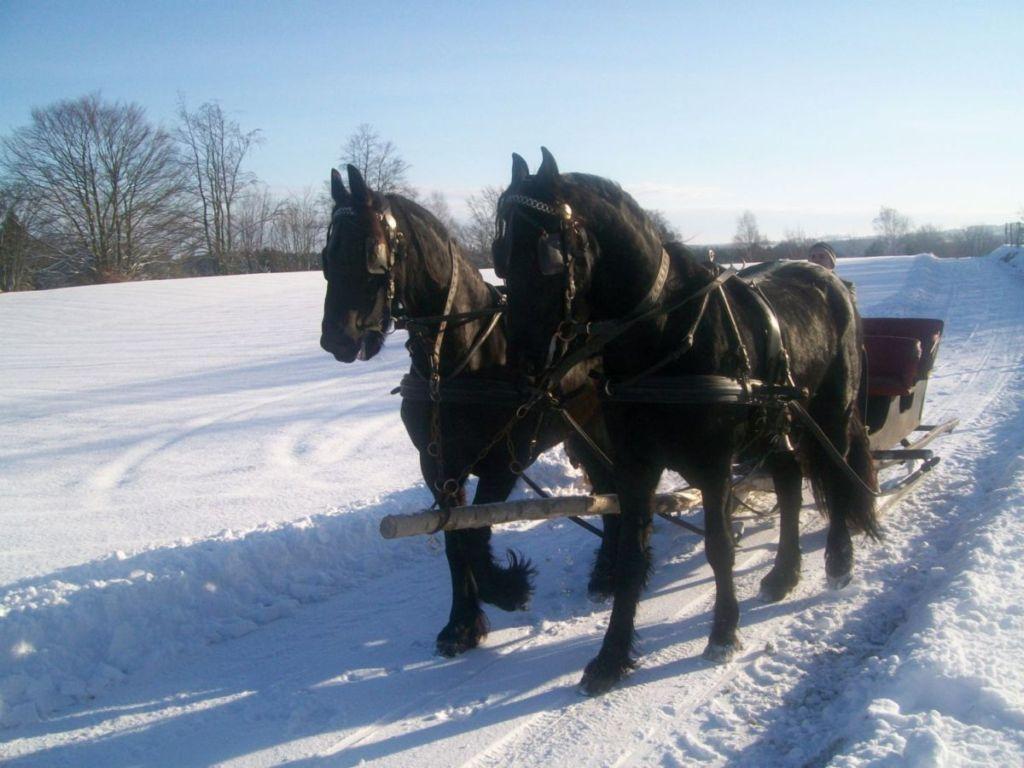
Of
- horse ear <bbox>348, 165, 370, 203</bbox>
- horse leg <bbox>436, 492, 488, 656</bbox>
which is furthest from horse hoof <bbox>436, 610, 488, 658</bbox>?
horse ear <bbox>348, 165, 370, 203</bbox>

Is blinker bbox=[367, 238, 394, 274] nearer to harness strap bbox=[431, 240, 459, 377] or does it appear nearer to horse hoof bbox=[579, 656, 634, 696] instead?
harness strap bbox=[431, 240, 459, 377]

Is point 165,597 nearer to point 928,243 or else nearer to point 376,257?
point 376,257

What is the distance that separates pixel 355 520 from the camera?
519 cm

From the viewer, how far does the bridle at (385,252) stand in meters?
3.19

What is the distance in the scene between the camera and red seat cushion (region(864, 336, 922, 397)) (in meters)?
5.32

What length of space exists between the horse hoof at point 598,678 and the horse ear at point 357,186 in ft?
7.01

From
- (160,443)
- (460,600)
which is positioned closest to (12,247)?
(160,443)

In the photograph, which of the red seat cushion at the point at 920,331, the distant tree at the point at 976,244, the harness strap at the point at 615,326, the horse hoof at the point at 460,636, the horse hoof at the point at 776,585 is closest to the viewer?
the harness strap at the point at 615,326

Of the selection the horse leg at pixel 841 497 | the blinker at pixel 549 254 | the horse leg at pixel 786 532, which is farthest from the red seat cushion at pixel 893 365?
the blinker at pixel 549 254

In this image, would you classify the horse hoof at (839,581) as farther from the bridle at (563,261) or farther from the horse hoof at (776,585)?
the bridle at (563,261)

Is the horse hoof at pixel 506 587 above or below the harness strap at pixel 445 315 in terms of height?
below

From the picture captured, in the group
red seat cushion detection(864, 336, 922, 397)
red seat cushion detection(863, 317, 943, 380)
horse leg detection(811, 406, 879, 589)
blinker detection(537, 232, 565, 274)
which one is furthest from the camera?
red seat cushion detection(863, 317, 943, 380)

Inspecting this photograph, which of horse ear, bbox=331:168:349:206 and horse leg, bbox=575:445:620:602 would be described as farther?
horse leg, bbox=575:445:620:602

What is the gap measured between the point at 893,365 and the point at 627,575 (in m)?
3.20
